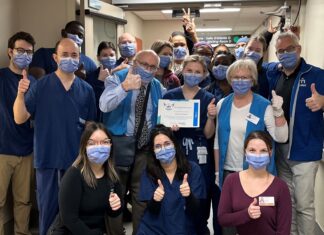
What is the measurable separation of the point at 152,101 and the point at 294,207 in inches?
51.8

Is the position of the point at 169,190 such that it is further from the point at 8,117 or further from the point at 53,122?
the point at 8,117

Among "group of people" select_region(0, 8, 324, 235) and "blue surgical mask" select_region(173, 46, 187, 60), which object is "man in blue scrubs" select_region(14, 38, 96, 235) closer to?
"group of people" select_region(0, 8, 324, 235)

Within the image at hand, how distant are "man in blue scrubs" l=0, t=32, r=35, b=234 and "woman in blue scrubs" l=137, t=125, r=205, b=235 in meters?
1.12

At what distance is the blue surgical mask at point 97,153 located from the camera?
217 centimetres

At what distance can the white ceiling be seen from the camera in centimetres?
787

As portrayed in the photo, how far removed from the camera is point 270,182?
2.10 metres

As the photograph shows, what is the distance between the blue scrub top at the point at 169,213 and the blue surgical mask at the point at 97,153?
33cm

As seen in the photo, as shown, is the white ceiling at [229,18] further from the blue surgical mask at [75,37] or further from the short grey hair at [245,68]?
the short grey hair at [245,68]

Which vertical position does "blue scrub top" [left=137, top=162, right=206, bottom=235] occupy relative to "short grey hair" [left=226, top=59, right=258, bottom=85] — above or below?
below

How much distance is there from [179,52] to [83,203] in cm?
183

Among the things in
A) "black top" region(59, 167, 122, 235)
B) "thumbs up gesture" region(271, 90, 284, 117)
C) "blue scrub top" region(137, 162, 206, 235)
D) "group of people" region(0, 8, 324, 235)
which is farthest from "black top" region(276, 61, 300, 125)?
"black top" region(59, 167, 122, 235)

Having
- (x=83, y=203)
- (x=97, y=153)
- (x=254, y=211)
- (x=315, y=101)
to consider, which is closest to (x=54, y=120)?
(x=97, y=153)

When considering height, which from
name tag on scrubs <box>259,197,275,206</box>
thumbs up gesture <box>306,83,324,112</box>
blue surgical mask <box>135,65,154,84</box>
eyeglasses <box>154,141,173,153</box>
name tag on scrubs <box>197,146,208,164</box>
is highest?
blue surgical mask <box>135,65,154,84</box>

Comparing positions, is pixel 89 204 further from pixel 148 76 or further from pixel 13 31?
pixel 13 31
